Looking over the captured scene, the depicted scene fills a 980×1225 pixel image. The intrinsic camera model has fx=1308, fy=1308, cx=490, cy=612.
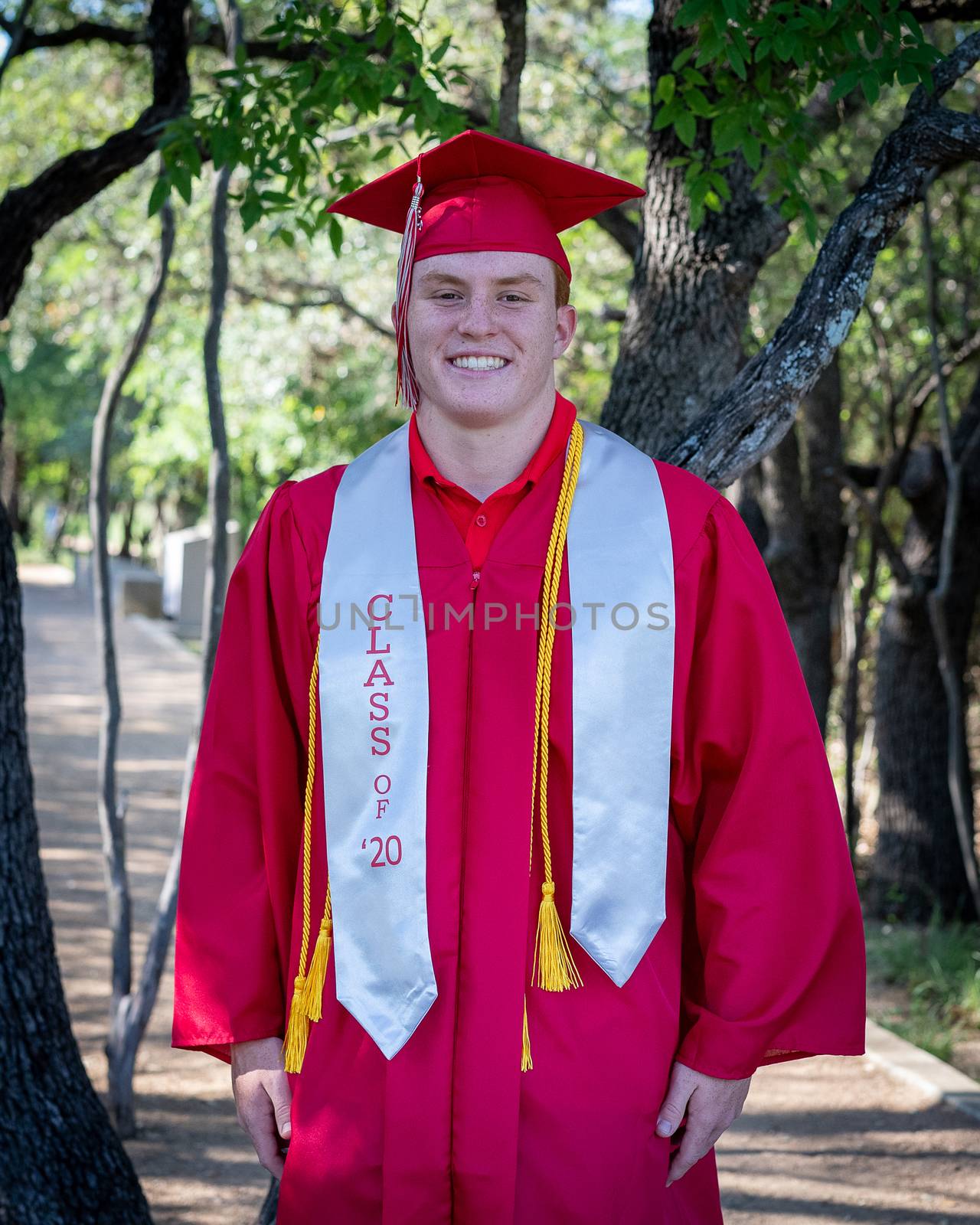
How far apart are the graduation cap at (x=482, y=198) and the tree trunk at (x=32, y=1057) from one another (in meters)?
1.49

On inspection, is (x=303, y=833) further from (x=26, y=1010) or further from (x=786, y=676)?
(x=26, y=1010)

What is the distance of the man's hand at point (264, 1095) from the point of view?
87.6 inches

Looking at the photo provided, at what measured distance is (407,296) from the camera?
2238mm

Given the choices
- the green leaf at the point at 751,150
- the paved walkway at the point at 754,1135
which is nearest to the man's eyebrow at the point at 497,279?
the green leaf at the point at 751,150

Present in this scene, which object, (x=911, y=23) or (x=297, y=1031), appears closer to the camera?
(x=297, y=1031)

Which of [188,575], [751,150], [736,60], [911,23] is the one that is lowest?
[188,575]

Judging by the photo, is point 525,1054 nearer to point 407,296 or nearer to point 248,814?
point 248,814

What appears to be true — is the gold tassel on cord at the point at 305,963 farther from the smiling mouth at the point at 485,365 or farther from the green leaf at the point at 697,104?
the green leaf at the point at 697,104

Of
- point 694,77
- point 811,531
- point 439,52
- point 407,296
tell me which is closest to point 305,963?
point 407,296

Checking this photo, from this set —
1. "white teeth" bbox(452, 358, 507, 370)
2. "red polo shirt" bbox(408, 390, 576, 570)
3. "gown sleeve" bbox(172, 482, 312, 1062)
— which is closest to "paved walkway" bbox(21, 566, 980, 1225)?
"gown sleeve" bbox(172, 482, 312, 1062)

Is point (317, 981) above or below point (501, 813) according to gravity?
below

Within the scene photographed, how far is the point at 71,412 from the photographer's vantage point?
32000 mm

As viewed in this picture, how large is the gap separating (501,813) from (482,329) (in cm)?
79

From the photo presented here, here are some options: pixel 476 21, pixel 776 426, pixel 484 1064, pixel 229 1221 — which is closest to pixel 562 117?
pixel 476 21
